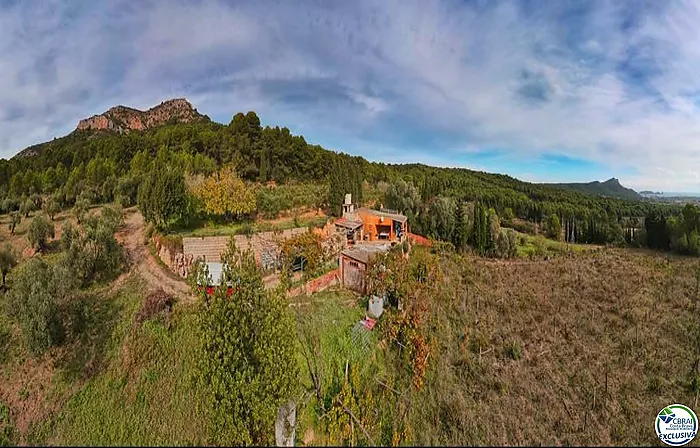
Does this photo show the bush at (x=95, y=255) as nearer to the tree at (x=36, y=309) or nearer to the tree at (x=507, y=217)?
the tree at (x=36, y=309)

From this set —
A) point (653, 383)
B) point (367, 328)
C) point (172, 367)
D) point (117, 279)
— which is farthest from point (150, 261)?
point (653, 383)

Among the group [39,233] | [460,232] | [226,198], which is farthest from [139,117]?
[460,232]

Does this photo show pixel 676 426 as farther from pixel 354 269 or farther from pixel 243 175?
pixel 243 175

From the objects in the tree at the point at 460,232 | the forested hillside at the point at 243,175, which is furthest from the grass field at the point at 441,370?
the tree at the point at 460,232

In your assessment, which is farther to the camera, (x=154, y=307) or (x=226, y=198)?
(x=226, y=198)

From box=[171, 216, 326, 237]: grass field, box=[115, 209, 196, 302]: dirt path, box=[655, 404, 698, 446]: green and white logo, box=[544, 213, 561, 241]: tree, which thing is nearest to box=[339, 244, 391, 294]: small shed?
box=[171, 216, 326, 237]: grass field

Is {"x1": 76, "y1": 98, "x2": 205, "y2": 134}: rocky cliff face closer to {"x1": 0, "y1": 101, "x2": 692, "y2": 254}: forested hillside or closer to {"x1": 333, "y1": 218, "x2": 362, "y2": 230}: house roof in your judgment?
{"x1": 0, "y1": 101, "x2": 692, "y2": 254}: forested hillside

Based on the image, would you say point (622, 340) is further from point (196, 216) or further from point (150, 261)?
point (196, 216)
